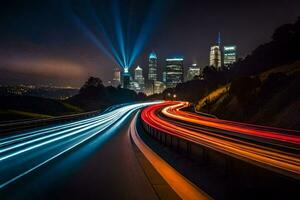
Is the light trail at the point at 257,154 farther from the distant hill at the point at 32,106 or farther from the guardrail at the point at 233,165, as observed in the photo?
the distant hill at the point at 32,106

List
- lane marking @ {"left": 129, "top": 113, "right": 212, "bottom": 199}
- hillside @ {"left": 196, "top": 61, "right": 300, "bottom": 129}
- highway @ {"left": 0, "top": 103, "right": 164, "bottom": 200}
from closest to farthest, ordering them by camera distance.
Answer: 1. highway @ {"left": 0, "top": 103, "right": 164, "bottom": 200}
2. lane marking @ {"left": 129, "top": 113, "right": 212, "bottom": 199}
3. hillside @ {"left": 196, "top": 61, "right": 300, "bottom": 129}

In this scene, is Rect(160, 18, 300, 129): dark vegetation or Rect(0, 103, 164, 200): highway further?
Rect(160, 18, 300, 129): dark vegetation

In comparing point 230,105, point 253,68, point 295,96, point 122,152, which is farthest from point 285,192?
point 253,68

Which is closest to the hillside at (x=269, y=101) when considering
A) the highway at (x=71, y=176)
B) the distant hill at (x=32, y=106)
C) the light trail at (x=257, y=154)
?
the light trail at (x=257, y=154)

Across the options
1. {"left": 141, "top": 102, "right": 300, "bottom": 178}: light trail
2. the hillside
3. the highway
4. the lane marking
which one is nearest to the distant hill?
the hillside

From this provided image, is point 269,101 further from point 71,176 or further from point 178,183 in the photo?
point 71,176

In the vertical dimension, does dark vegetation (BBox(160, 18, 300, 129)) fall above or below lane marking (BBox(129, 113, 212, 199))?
above

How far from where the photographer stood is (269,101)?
4991 cm

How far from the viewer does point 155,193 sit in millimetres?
9094

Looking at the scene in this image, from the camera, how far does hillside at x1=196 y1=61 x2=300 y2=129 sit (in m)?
38.1

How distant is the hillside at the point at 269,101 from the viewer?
38100mm

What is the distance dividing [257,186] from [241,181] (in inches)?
45.0

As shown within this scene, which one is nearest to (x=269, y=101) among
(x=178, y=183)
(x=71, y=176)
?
(x=178, y=183)

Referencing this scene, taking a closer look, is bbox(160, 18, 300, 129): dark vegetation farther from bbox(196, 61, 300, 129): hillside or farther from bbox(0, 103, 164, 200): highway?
bbox(0, 103, 164, 200): highway
